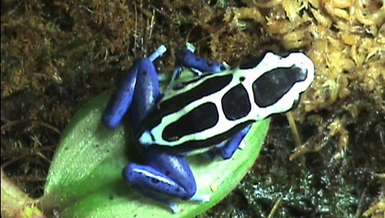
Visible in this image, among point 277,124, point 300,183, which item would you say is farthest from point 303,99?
point 300,183

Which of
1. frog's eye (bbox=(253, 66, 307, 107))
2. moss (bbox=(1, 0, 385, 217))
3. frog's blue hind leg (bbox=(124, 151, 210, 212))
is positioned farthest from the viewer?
moss (bbox=(1, 0, 385, 217))

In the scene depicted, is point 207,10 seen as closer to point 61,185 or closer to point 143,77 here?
point 143,77

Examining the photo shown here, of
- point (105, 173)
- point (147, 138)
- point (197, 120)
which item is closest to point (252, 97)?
point (197, 120)

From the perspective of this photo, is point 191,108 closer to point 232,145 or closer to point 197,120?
point 197,120

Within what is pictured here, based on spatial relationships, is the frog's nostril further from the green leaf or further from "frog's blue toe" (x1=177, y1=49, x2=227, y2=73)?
"frog's blue toe" (x1=177, y1=49, x2=227, y2=73)

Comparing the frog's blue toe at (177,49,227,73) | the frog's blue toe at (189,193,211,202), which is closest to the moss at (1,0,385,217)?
the frog's blue toe at (177,49,227,73)

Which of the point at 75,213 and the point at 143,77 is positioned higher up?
the point at 143,77

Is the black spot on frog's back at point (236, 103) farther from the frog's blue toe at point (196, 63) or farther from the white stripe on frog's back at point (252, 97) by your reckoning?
the frog's blue toe at point (196, 63)
